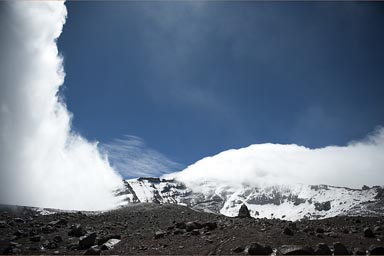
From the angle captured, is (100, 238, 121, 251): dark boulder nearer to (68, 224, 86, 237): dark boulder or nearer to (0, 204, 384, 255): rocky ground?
(0, 204, 384, 255): rocky ground

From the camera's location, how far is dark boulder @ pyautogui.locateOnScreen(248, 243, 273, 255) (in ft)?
62.4

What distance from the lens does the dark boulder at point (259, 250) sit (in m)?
19.0

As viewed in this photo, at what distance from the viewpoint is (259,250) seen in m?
19.1

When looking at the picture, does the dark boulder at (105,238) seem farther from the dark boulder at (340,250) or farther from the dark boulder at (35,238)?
the dark boulder at (340,250)

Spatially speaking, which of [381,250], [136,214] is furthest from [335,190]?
[381,250]

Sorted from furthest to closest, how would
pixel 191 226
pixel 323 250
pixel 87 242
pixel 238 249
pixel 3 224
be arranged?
pixel 3 224 < pixel 191 226 < pixel 87 242 < pixel 238 249 < pixel 323 250

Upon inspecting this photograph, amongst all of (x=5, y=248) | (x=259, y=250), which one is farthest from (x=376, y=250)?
(x=5, y=248)

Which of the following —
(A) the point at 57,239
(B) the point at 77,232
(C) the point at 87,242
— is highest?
(B) the point at 77,232

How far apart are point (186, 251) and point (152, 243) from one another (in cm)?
449

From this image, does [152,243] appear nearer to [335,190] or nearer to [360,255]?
[360,255]

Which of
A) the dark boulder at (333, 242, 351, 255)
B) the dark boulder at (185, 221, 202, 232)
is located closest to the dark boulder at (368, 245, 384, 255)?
the dark boulder at (333, 242, 351, 255)

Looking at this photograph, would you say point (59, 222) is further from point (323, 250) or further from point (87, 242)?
point (323, 250)

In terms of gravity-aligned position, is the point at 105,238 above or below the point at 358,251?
above

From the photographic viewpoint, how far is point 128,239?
27016 millimetres
